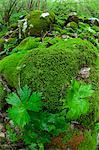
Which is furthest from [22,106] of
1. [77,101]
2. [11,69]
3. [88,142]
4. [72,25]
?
[72,25]

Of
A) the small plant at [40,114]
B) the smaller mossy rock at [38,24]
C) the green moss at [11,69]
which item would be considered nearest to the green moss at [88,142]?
the small plant at [40,114]

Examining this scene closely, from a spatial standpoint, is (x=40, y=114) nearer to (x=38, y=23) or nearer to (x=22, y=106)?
(x=22, y=106)

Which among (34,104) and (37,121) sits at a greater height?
(34,104)

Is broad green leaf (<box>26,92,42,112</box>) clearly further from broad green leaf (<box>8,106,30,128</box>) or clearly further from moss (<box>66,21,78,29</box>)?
moss (<box>66,21,78,29</box>)

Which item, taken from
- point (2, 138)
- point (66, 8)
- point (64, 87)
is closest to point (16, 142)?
point (2, 138)

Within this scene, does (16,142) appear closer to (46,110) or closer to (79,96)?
(46,110)

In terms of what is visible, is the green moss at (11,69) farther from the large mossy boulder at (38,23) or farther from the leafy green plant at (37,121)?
the large mossy boulder at (38,23)
